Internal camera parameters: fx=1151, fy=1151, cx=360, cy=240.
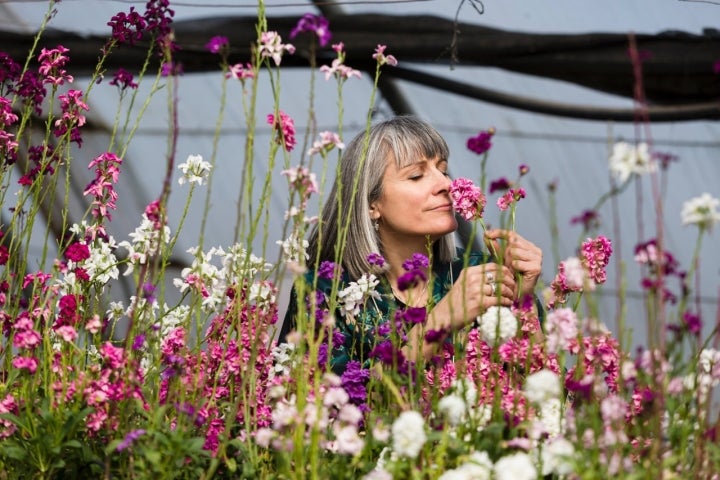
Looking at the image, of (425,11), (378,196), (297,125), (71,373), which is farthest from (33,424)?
(297,125)

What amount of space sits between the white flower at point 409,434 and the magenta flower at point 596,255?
874 mm

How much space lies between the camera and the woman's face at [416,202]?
280 cm

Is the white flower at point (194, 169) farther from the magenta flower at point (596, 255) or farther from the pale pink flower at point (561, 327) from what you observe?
the pale pink flower at point (561, 327)

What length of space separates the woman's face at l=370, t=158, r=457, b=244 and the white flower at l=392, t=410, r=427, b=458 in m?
1.23

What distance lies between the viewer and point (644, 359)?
5.53 feet

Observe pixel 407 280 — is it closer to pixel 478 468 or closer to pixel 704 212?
pixel 478 468

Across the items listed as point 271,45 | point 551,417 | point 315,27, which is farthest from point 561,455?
point 271,45

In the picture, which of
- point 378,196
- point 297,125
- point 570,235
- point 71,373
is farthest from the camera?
point 297,125

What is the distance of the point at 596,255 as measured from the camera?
2.35 m

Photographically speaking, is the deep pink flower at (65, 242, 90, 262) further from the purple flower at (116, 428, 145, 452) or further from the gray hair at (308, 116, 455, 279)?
the gray hair at (308, 116, 455, 279)

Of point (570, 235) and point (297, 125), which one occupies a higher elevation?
point (297, 125)

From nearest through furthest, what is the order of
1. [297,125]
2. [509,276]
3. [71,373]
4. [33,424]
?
[33,424] < [71,373] < [509,276] < [297,125]

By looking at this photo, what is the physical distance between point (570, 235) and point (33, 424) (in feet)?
11.5

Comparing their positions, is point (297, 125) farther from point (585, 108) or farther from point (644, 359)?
point (644, 359)
